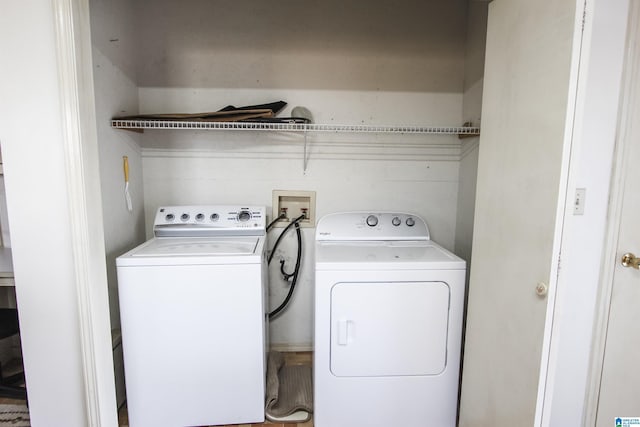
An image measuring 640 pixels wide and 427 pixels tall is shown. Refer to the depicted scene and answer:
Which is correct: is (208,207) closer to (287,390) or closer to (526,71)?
(287,390)

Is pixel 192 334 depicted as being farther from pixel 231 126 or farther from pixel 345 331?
pixel 231 126

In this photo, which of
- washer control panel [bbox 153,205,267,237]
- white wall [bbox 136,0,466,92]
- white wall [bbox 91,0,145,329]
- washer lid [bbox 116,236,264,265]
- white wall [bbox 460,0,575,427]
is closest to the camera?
white wall [bbox 460,0,575,427]

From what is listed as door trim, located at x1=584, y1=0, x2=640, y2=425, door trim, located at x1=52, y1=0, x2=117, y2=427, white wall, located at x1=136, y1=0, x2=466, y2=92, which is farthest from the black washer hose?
door trim, located at x1=584, y1=0, x2=640, y2=425

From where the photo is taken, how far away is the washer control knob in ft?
6.44

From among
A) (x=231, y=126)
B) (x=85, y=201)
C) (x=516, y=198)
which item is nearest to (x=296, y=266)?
(x=231, y=126)

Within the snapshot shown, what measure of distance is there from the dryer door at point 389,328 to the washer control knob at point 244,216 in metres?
Result: 0.77

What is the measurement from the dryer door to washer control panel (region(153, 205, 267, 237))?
29.0 inches

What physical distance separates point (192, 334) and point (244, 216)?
74cm

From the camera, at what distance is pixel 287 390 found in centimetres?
190

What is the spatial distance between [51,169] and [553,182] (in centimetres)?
168

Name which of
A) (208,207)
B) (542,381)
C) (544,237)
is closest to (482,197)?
(544,237)

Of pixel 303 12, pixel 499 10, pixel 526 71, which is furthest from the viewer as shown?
pixel 303 12

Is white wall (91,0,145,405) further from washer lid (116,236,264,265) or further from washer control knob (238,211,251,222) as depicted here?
washer control knob (238,211,251,222)

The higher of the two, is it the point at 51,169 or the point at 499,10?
the point at 499,10
